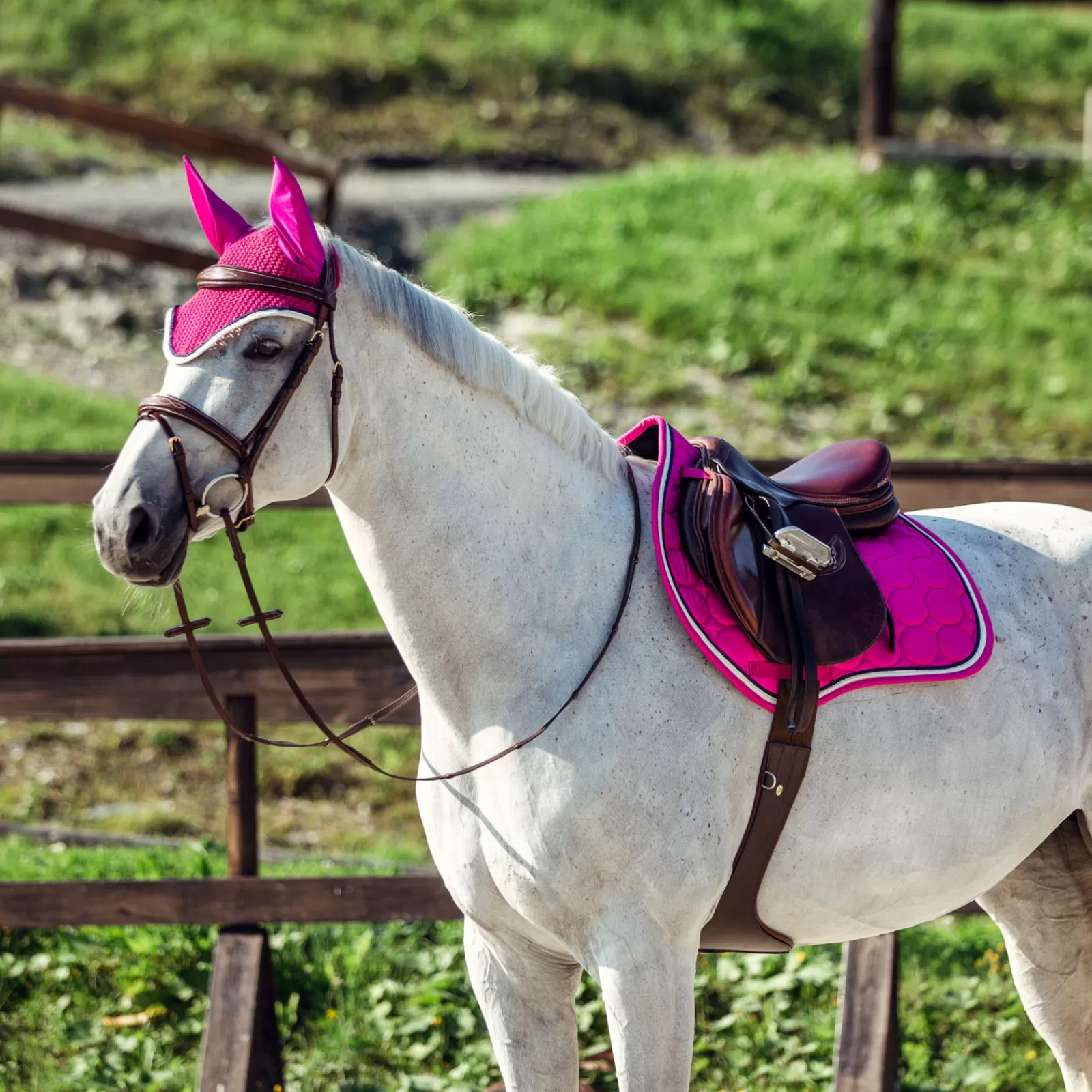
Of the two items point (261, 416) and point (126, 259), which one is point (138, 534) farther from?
point (126, 259)

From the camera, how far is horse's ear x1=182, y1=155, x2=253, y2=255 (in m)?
2.38

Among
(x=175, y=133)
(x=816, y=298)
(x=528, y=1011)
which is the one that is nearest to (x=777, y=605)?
(x=528, y=1011)

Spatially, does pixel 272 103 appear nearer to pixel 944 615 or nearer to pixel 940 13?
pixel 940 13

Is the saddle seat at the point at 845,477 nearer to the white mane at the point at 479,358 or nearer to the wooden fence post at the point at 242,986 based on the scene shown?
the white mane at the point at 479,358

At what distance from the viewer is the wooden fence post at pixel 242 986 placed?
11.6 ft

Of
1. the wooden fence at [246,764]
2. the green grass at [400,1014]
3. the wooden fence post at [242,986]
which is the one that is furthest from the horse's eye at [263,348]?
the green grass at [400,1014]

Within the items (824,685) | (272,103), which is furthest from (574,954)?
(272,103)

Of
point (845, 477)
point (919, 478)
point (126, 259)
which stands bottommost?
point (126, 259)

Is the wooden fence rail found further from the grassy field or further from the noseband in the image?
the grassy field

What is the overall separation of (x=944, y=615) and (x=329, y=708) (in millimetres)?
2088

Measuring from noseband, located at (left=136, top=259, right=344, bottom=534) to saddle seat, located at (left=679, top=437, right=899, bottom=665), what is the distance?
72 cm

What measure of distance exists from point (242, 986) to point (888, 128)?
30.8 feet

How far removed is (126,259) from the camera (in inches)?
393

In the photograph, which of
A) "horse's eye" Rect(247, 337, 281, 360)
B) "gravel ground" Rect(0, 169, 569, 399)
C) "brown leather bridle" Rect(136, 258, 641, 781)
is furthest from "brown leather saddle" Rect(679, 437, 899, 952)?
"gravel ground" Rect(0, 169, 569, 399)
